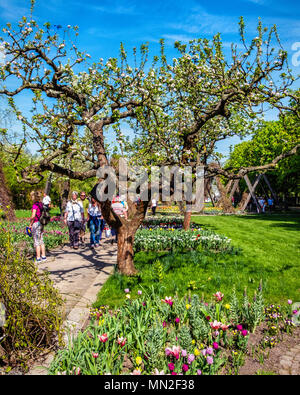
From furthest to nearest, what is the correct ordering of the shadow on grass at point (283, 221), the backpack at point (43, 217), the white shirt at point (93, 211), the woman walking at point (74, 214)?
the shadow on grass at point (283, 221) → the white shirt at point (93, 211) → the woman walking at point (74, 214) → the backpack at point (43, 217)

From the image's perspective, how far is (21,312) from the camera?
3.05 meters

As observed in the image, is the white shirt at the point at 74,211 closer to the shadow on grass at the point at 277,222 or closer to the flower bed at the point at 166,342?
the flower bed at the point at 166,342

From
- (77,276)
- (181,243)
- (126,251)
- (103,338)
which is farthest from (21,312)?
(181,243)

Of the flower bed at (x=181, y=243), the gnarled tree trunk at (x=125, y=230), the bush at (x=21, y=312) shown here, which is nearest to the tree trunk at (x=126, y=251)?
the gnarled tree trunk at (x=125, y=230)

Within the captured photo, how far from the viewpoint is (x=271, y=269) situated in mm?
6480

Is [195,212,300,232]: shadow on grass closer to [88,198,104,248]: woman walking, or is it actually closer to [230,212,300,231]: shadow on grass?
[230,212,300,231]: shadow on grass

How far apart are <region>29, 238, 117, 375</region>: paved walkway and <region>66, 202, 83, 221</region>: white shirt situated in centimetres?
121

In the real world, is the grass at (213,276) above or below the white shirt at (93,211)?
below

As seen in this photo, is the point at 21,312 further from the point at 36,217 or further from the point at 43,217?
the point at 43,217

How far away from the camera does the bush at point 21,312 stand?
9.62 ft

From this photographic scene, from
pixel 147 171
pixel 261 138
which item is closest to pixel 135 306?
pixel 147 171

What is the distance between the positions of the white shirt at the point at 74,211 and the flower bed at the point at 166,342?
6192 millimetres

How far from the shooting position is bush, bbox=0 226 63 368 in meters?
2.93

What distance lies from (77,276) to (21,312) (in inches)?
136
